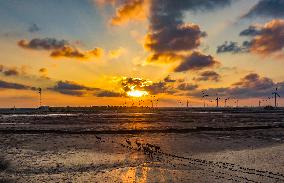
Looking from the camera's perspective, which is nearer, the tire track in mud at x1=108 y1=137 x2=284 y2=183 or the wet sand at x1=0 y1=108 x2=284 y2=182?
the tire track in mud at x1=108 y1=137 x2=284 y2=183

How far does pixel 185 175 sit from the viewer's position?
94.5 feet

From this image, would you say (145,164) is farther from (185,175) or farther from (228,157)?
(228,157)

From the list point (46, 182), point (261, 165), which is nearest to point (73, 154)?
point (46, 182)

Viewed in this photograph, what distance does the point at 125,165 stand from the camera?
33.8 m

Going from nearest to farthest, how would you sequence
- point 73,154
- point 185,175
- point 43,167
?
point 185,175, point 43,167, point 73,154

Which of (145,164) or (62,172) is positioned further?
(145,164)

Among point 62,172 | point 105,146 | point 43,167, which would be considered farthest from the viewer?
point 105,146

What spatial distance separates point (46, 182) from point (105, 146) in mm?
23818

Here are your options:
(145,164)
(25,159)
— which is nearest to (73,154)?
(25,159)

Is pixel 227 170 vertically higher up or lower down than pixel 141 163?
lower down

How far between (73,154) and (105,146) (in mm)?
9067

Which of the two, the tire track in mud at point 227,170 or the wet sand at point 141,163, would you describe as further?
the wet sand at point 141,163

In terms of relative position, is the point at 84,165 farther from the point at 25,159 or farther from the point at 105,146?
the point at 105,146

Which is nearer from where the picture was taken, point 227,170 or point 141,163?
point 227,170
